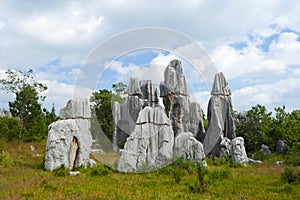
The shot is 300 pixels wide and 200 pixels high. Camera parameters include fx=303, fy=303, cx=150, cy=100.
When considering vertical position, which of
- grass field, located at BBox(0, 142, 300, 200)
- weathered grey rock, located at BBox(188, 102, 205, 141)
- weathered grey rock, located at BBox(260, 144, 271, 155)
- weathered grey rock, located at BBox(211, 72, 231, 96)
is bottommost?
grass field, located at BBox(0, 142, 300, 200)

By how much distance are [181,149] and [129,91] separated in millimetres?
17624

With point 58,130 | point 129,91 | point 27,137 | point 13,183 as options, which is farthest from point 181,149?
point 129,91

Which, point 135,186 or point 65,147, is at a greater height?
point 65,147

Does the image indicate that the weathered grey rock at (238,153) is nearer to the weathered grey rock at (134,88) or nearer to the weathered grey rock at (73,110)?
the weathered grey rock at (73,110)

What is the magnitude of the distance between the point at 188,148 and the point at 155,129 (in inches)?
111

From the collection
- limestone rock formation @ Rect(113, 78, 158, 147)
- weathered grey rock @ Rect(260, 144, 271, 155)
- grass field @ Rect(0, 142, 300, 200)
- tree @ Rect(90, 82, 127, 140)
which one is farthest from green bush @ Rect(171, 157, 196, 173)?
tree @ Rect(90, 82, 127, 140)

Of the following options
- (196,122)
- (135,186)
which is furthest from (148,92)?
(135,186)

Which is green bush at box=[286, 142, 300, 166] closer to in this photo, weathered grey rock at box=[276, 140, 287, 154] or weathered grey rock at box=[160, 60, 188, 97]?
weathered grey rock at box=[276, 140, 287, 154]

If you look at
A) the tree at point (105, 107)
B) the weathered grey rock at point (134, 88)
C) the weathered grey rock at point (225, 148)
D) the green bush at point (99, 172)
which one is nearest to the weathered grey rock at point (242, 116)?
the weathered grey rock at point (225, 148)

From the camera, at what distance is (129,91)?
1366 inches

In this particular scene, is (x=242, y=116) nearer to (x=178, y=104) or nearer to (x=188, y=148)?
(x=178, y=104)

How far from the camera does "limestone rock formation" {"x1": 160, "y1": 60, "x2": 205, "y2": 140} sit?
30.2m

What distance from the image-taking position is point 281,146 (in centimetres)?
2492

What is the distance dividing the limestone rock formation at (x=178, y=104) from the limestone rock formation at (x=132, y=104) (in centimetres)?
256
